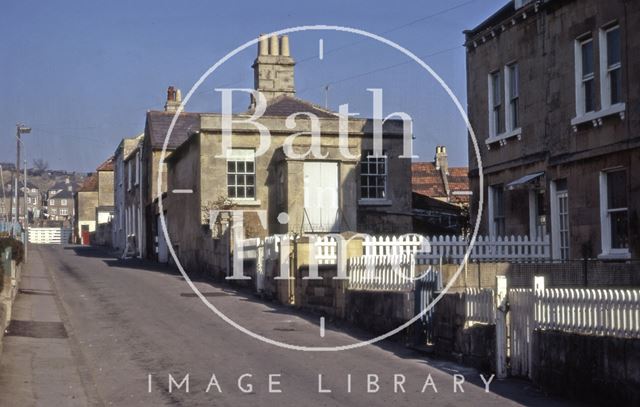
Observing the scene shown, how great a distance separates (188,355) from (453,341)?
398cm

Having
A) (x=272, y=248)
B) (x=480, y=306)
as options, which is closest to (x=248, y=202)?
(x=272, y=248)

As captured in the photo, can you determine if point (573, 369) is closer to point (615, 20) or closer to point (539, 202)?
point (615, 20)

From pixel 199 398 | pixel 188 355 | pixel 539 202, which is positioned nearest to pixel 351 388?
pixel 199 398

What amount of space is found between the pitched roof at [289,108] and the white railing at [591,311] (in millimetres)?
24559

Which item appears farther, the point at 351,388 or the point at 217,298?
the point at 217,298

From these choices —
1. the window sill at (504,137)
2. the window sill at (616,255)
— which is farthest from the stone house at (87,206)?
the window sill at (616,255)

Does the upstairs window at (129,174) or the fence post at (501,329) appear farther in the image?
the upstairs window at (129,174)

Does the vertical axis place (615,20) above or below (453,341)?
above

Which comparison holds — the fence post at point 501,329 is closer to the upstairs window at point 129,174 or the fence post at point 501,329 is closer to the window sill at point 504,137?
the window sill at point 504,137

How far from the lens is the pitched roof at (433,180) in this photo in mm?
56156

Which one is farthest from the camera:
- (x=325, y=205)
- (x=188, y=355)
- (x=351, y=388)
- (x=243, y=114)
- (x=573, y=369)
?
(x=243, y=114)

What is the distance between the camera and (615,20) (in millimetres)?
19703

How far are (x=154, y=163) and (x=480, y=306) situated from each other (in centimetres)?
3382

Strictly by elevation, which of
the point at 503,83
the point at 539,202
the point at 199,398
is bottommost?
the point at 199,398
